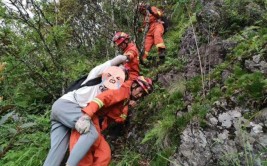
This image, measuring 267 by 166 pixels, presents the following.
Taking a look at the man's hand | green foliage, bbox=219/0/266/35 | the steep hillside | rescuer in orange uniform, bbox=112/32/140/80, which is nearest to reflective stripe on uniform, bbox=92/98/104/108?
the man's hand

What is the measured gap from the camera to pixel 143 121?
622cm

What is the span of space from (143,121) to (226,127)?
87.3 inches

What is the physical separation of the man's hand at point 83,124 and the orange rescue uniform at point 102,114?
8 centimetres

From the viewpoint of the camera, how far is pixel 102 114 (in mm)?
5262

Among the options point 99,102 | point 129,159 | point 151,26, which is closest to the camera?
point 99,102

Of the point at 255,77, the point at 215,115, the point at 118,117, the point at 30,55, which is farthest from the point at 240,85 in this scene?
the point at 30,55

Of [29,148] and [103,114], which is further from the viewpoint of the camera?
[29,148]

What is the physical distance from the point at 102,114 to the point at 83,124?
0.65 metres

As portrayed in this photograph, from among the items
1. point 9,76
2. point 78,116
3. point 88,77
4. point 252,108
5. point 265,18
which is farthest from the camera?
point 9,76

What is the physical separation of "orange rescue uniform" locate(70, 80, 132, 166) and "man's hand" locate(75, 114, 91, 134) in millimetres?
81

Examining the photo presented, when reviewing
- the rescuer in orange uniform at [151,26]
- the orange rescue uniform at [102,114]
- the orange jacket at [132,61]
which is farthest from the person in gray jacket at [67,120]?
the rescuer in orange uniform at [151,26]

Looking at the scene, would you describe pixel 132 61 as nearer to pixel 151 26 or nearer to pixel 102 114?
pixel 102 114

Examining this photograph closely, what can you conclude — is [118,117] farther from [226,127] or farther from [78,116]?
[226,127]

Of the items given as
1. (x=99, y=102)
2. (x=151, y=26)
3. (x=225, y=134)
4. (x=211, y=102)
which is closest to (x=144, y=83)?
(x=99, y=102)
